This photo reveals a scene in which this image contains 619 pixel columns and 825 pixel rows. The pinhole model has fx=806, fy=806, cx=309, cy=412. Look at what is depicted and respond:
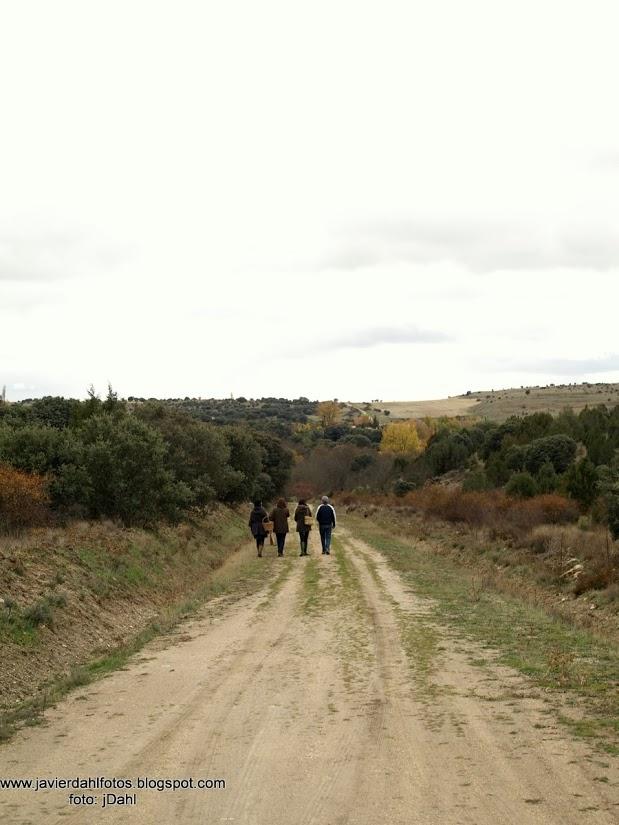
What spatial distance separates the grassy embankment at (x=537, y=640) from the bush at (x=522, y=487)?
1648 centimetres

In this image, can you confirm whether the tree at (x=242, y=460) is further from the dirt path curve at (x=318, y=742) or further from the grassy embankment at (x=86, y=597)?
the dirt path curve at (x=318, y=742)

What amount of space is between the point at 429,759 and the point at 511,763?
2.18 ft

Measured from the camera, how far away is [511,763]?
258 inches

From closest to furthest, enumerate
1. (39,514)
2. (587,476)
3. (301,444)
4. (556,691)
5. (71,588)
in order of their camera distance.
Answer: (556,691)
(71,588)
(39,514)
(587,476)
(301,444)

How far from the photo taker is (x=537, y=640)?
40.2 feet

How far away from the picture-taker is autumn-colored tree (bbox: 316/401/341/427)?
16543 cm

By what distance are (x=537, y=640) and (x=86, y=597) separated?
31.0 ft

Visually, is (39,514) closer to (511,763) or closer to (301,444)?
(511,763)

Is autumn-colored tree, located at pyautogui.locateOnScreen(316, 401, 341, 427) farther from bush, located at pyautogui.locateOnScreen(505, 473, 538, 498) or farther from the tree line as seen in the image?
the tree line

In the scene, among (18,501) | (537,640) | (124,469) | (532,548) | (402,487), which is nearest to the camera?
(537,640)

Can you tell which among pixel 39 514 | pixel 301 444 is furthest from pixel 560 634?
pixel 301 444

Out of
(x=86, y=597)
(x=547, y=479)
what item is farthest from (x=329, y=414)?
(x=86, y=597)

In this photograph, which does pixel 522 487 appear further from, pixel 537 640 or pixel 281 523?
pixel 537 640

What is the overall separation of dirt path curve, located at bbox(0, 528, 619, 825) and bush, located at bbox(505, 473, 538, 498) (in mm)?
30276
